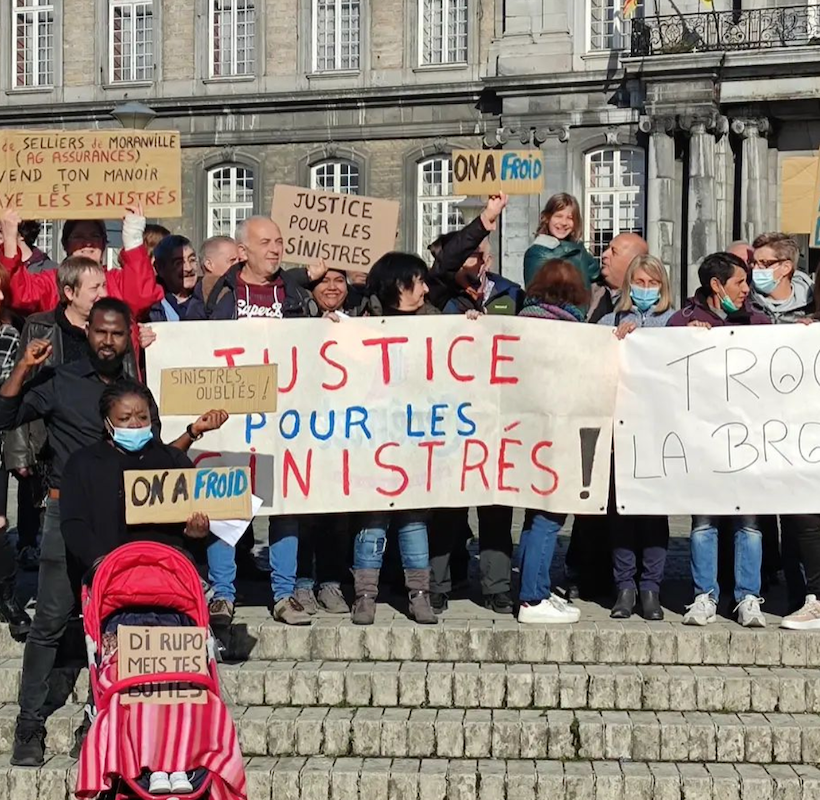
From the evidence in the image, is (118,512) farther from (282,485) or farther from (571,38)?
(571,38)

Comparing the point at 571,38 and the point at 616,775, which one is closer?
the point at 616,775

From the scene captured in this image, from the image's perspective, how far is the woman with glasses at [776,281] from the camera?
8.87 meters

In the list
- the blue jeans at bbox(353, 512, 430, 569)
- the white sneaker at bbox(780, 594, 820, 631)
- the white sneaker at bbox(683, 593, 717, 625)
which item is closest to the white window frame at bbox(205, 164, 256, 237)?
the blue jeans at bbox(353, 512, 430, 569)

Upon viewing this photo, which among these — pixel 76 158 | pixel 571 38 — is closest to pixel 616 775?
pixel 76 158

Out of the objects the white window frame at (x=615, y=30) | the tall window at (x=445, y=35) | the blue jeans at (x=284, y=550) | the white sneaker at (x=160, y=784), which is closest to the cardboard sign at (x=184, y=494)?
the white sneaker at (x=160, y=784)

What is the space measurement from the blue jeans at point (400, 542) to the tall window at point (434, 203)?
24458mm

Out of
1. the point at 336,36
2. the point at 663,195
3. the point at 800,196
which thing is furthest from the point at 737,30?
the point at 800,196

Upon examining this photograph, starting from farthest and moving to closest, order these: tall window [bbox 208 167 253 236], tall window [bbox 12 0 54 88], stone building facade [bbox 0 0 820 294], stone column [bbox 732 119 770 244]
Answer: tall window [bbox 12 0 54 88] → tall window [bbox 208 167 253 236] → stone column [bbox 732 119 770 244] → stone building facade [bbox 0 0 820 294]

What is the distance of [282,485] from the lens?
28.9ft

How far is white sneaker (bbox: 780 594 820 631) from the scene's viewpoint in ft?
27.7

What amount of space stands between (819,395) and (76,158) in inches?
160

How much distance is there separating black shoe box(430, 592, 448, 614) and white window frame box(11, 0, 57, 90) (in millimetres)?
28633

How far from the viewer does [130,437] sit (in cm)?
707

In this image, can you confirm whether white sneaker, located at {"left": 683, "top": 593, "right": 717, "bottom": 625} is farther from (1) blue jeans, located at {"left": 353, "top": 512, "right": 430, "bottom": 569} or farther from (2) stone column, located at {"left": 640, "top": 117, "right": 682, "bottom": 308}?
(2) stone column, located at {"left": 640, "top": 117, "right": 682, "bottom": 308}
